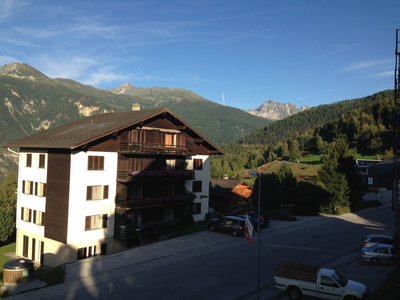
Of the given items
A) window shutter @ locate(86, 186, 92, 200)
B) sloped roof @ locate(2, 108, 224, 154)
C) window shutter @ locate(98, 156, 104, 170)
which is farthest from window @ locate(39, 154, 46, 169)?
window shutter @ locate(98, 156, 104, 170)

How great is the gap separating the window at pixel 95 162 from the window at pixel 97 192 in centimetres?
175

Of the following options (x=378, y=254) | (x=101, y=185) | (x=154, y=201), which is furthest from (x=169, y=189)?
(x=378, y=254)

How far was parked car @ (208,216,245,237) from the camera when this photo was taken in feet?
97.7

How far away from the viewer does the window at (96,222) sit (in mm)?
28786

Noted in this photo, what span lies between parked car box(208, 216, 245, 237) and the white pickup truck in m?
13.1

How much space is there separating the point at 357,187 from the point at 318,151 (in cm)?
11846

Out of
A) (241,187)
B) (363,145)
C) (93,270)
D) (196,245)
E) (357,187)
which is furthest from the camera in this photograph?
(363,145)

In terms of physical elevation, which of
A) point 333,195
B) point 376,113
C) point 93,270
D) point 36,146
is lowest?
point 93,270

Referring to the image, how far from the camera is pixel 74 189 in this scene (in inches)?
1095

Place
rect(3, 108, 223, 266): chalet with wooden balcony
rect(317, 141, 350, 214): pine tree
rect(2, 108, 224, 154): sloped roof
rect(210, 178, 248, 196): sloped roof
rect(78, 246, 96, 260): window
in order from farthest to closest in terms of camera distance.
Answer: rect(210, 178, 248, 196): sloped roof < rect(317, 141, 350, 214): pine tree < rect(78, 246, 96, 260): window < rect(3, 108, 223, 266): chalet with wooden balcony < rect(2, 108, 224, 154): sloped roof

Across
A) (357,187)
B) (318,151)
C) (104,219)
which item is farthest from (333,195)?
(318,151)

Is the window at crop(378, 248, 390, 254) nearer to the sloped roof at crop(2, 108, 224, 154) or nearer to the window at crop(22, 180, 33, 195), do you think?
the sloped roof at crop(2, 108, 224, 154)

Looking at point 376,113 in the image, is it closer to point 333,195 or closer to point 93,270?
point 333,195

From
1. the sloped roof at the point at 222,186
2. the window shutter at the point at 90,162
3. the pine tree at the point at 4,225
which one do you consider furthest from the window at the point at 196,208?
the pine tree at the point at 4,225
